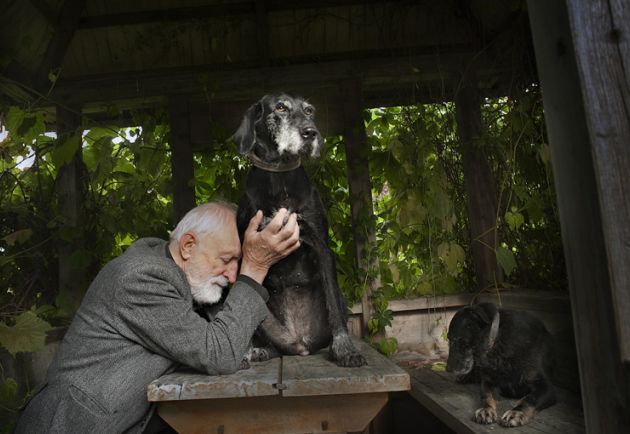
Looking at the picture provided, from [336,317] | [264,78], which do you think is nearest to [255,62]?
[264,78]

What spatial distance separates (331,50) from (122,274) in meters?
2.99

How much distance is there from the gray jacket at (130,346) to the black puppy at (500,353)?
1.08 meters

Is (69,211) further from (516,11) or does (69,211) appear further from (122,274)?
(516,11)

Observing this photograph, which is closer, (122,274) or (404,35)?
(122,274)

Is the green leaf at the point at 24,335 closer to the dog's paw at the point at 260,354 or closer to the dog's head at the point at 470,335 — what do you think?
the dog's paw at the point at 260,354

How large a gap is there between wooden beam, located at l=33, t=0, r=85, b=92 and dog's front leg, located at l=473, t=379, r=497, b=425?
3765 millimetres

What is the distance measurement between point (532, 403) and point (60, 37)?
159 inches

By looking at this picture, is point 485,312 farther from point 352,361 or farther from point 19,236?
point 19,236

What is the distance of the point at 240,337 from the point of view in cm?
230

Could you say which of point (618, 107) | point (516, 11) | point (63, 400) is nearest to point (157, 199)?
point (63, 400)

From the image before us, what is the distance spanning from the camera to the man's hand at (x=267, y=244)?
8.23 ft

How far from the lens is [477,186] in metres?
4.23

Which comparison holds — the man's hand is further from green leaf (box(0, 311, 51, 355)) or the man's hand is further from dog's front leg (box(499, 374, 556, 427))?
green leaf (box(0, 311, 51, 355))

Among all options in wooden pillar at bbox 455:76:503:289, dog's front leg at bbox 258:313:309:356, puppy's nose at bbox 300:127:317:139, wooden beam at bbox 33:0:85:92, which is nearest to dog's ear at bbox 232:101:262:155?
puppy's nose at bbox 300:127:317:139
